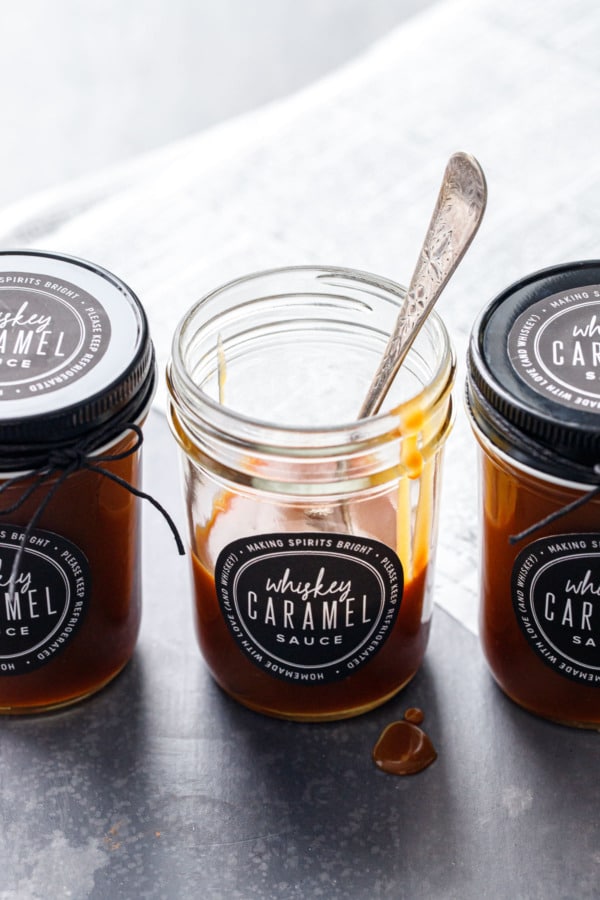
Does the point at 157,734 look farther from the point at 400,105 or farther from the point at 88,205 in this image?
the point at 400,105

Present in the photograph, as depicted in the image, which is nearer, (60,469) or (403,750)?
(60,469)

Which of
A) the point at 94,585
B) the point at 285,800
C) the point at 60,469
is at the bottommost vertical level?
the point at 285,800

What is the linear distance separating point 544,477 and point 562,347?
9cm

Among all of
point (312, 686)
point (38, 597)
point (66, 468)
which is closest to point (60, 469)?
point (66, 468)

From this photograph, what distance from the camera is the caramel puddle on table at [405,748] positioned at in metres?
0.84

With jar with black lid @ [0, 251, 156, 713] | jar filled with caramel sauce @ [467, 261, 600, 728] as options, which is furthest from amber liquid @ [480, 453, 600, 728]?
jar with black lid @ [0, 251, 156, 713]

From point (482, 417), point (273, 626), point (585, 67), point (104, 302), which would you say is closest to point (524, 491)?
point (482, 417)

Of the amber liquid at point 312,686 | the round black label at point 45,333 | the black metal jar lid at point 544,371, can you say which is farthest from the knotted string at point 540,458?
the round black label at point 45,333

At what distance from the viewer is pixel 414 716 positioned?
0.87 m

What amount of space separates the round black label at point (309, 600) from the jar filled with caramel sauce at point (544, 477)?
0.08 m

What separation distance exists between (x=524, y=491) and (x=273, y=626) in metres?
0.19

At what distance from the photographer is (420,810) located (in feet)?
2.68

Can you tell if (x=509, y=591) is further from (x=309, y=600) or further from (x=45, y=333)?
(x=45, y=333)

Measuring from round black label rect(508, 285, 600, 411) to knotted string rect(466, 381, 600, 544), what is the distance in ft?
0.09
